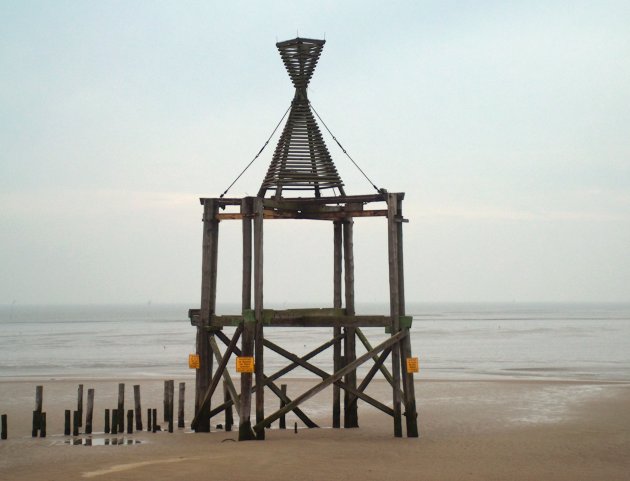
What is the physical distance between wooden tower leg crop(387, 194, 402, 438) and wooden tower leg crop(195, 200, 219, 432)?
386 cm

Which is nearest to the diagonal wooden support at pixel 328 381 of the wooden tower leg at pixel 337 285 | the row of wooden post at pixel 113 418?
the wooden tower leg at pixel 337 285

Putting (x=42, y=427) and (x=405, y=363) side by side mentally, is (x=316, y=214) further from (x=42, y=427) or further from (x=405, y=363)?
(x=42, y=427)

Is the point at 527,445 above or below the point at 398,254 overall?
below

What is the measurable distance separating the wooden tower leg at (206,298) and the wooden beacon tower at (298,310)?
21mm

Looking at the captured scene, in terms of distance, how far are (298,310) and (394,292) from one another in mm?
1975

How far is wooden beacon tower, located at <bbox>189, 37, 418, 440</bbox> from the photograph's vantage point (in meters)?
17.5

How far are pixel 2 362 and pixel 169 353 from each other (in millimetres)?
11097

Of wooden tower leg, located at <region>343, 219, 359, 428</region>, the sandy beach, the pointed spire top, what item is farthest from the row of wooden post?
the pointed spire top

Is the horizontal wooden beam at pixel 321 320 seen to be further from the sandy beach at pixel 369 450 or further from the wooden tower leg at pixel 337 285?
the sandy beach at pixel 369 450

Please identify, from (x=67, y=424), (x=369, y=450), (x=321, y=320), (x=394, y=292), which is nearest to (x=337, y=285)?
(x=321, y=320)

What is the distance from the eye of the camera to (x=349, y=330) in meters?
19.9

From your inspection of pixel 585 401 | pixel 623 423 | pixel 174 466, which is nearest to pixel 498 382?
pixel 585 401

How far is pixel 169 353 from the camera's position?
59.8 metres

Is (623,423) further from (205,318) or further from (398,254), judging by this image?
(205,318)
